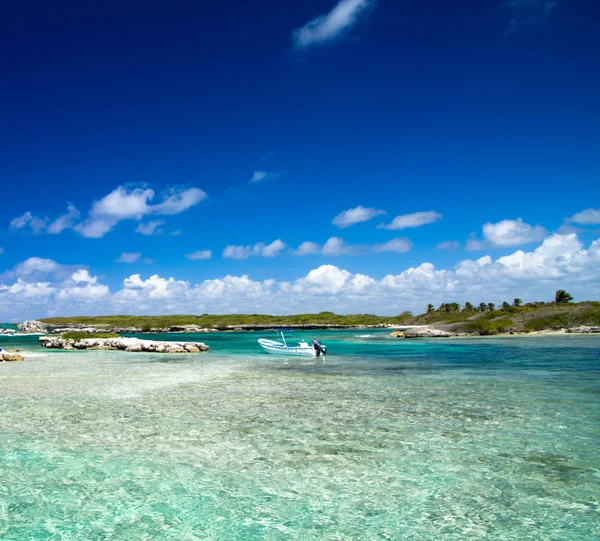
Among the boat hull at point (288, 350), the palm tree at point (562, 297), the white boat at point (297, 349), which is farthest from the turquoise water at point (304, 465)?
the palm tree at point (562, 297)

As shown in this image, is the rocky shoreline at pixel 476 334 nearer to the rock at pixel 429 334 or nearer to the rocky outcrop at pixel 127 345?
the rock at pixel 429 334

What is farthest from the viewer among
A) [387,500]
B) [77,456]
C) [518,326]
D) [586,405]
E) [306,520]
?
[518,326]

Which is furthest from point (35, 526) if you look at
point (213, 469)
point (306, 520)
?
point (306, 520)

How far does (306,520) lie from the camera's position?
868 cm

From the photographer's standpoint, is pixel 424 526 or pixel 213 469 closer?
pixel 424 526

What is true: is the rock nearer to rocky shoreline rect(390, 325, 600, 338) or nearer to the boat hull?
rocky shoreline rect(390, 325, 600, 338)

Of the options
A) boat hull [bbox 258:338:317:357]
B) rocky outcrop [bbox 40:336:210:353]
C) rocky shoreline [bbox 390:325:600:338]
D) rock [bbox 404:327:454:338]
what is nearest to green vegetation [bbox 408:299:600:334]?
rocky shoreline [bbox 390:325:600:338]

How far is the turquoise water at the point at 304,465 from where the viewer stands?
8.51 metres

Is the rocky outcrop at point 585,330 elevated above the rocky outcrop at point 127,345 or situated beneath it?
situated beneath

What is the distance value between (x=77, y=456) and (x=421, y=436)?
10280 mm

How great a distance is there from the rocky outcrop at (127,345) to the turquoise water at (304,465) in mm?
36365

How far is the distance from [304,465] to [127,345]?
5853 cm

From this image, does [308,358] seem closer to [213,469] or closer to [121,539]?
[213,469]

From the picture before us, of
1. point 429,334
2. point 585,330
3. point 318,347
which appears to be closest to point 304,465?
point 318,347
